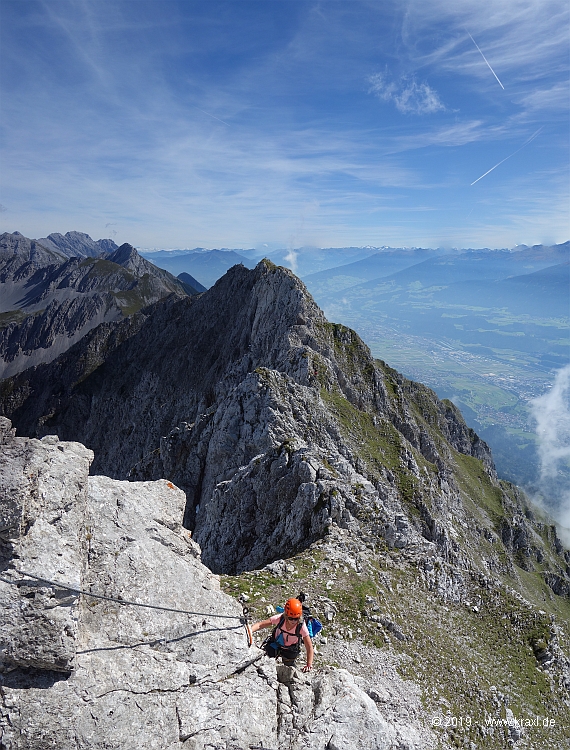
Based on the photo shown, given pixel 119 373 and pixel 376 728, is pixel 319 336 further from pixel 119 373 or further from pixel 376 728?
pixel 119 373

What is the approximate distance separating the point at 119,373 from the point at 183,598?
115388 millimetres

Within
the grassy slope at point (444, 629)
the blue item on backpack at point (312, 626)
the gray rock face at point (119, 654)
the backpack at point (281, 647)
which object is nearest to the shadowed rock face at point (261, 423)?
the grassy slope at point (444, 629)

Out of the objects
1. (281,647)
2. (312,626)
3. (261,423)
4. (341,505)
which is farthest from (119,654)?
(261,423)

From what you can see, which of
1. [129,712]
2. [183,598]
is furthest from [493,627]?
[129,712]

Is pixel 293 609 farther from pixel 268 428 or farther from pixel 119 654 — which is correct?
pixel 268 428

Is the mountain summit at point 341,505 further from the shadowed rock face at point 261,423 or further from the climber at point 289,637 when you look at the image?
the climber at point 289,637

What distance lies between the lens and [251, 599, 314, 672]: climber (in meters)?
12.9

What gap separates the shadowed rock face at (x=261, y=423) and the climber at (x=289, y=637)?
1065 centimetres

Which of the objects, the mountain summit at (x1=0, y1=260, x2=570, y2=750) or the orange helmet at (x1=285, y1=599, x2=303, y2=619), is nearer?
the orange helmet at (x1=285, y1=599, x2=303, y2=619)

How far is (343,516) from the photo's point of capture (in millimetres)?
24656

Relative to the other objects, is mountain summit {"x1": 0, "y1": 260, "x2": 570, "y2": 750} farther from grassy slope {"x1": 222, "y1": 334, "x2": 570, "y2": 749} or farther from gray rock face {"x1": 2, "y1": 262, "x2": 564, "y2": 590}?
gray rock face {"x1": 2, "y1": 262, "x2": 564, "y2": 590}

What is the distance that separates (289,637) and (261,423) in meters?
24.9

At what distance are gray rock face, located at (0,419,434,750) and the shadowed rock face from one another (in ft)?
38.3

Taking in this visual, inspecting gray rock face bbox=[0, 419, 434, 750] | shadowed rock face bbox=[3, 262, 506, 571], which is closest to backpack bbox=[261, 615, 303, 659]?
gray rock face bbox=[0, 419, 434, 750]
